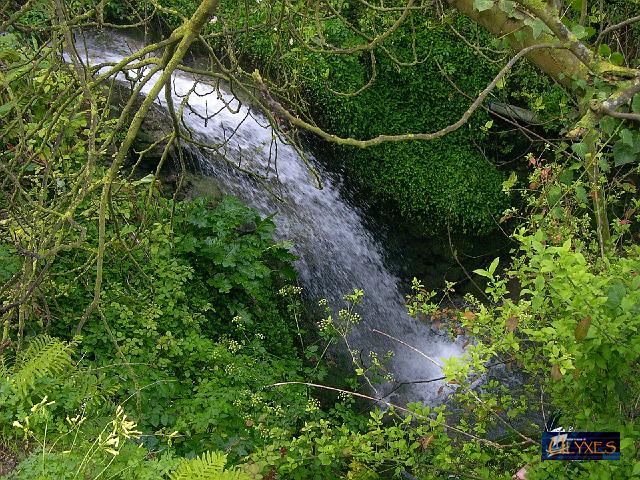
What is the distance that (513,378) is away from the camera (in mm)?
5875

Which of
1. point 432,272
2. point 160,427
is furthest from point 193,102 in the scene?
point 160,427

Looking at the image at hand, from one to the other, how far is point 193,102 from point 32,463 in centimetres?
515

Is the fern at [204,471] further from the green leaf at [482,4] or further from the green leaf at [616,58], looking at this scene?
the green leaf at [616,58]

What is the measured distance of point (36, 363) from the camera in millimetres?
3018

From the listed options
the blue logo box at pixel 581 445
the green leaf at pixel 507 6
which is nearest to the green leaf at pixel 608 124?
the green leaf at pixel 507 6

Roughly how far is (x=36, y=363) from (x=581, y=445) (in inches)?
101

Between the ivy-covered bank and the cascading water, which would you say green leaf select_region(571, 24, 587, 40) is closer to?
the cascading water

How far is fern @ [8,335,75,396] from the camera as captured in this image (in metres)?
2.88

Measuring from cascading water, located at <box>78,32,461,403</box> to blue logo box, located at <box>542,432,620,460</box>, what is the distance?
3.79m

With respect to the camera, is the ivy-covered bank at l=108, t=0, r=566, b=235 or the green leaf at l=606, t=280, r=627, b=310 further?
the ivy-covered bank at l=108, t=0, r=566, b=235

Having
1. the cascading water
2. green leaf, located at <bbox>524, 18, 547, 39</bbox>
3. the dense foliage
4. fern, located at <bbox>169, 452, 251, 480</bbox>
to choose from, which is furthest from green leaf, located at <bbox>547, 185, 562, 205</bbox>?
the cascading water

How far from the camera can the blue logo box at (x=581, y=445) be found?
6.52 feet

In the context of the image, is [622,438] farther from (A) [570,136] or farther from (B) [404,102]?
(B) [404,102]

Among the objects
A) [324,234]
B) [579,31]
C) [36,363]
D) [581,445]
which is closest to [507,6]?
[579,31]
